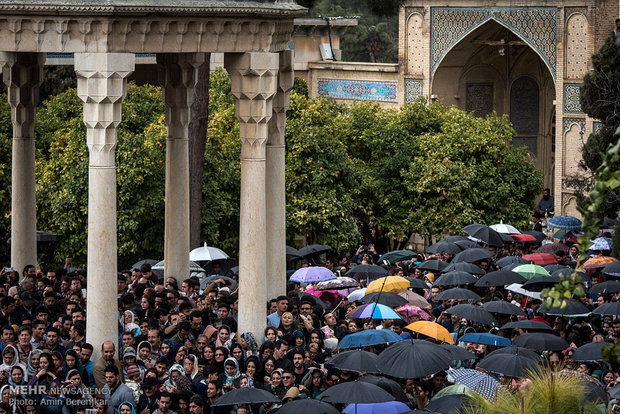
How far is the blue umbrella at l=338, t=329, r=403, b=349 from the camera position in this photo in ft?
44.8

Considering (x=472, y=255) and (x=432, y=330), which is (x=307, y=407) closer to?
(x=432, y=330)

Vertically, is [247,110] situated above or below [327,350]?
above

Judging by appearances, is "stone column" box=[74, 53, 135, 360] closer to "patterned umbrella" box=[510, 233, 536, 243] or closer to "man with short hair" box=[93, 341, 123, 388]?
"man with short hair" box=[93, 341, 123, 388]

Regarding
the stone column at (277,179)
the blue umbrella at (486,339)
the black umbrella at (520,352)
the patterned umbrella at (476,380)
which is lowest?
the patterned umbrella at (476,380)

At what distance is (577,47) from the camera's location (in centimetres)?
3462

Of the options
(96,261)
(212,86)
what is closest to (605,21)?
(212,86)

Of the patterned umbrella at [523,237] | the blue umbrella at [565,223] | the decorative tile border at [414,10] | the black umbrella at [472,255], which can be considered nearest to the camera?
the black umbrella at [472,255]

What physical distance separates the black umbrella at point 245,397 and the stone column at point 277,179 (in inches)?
183

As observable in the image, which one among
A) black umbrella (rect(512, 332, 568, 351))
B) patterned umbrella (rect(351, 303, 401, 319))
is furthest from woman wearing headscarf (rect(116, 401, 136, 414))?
black umbrella (rect(512, 332, 568, 351))

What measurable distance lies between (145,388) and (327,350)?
3.16m

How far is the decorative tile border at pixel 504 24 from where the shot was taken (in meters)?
35.1

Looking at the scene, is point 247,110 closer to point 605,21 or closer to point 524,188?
point 524,188

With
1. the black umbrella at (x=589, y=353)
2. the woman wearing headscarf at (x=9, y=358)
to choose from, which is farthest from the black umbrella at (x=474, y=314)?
the woman wearing headscarf at (x=9, y=358)

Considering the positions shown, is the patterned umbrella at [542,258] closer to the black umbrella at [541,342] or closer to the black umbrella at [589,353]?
the black umbrella at [541,342]
